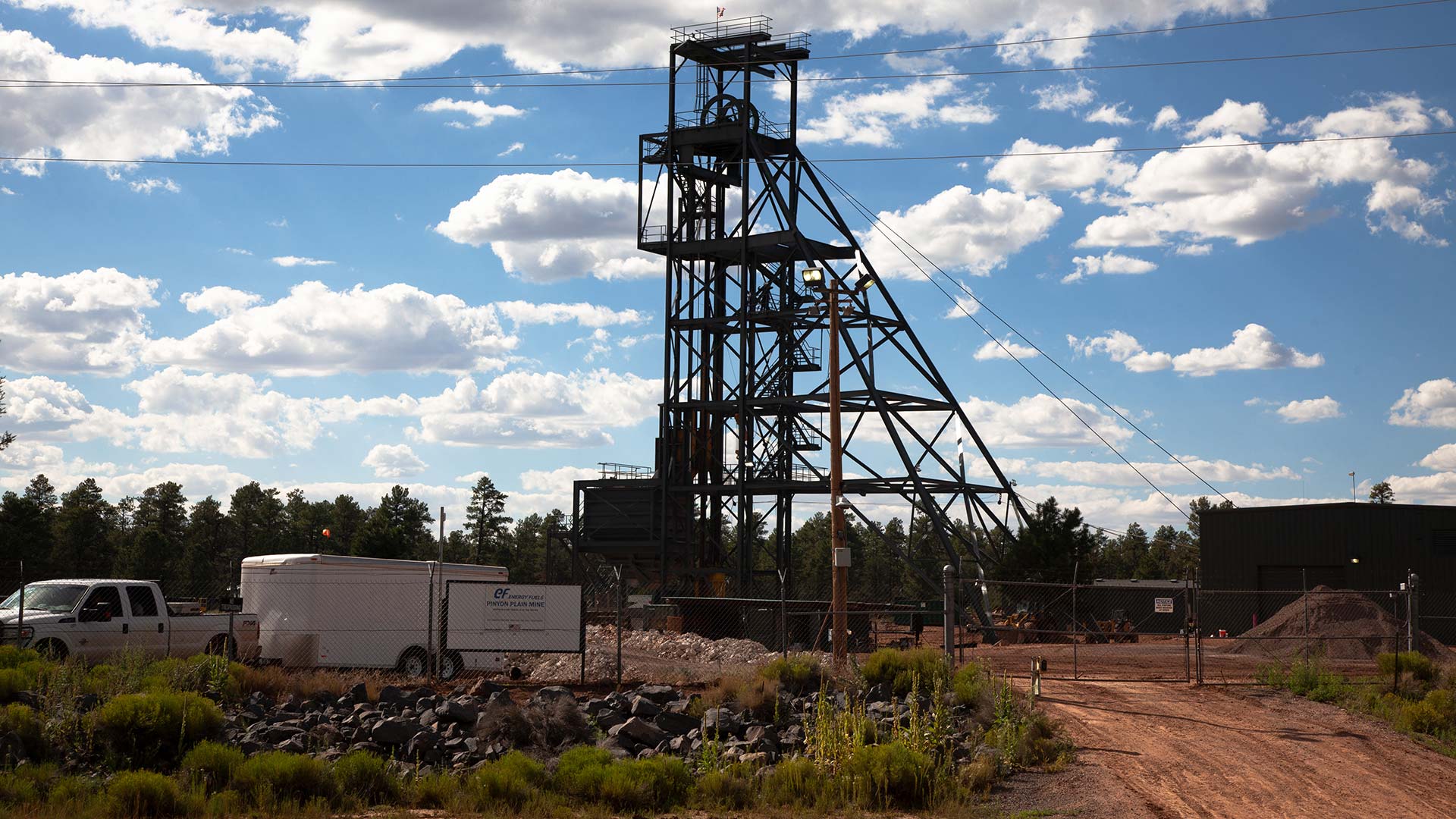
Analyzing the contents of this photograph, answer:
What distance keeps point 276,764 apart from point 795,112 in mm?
40655

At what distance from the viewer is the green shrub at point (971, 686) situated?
17891mm

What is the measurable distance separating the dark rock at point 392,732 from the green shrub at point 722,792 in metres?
4.08

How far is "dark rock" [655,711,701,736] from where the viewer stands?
1697 cm

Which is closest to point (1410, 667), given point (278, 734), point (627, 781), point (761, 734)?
point (761, 734)

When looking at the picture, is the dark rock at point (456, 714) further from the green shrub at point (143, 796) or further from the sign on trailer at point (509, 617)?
the sign on trailer at point (509, 617)

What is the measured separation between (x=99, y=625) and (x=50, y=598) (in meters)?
1.06

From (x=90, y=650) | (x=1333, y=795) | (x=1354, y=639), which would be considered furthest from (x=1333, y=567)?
(x=90, y=650)

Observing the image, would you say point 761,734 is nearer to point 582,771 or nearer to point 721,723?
point 721,723

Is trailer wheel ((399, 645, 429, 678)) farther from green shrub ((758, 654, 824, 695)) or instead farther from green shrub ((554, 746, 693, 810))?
green shrub ((554, 746, 693, 810))

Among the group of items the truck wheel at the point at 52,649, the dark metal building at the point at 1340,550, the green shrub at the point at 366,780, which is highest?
the dark metal building at the point at 1340,550

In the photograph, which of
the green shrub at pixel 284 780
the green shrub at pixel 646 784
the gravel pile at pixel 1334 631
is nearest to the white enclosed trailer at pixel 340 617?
the green shrub at pixel 284 780

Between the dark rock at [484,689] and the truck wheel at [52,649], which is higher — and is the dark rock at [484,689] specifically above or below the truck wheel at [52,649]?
below

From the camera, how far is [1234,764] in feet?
51.0

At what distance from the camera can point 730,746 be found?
15766 millimetres
